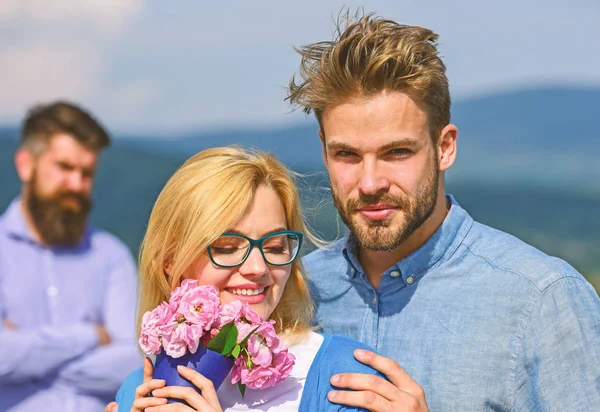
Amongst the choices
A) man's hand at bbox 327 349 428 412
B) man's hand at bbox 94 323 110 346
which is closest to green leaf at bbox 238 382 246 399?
man's hand at bbox 327 349 428 412

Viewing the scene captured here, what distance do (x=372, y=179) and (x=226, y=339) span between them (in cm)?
70

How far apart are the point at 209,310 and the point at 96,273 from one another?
2.79 m

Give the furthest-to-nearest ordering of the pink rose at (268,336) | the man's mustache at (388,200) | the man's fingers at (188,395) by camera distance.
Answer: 1. the man's mustache at (388,200)
2. the pink rose at (268,336)
3. the man's fingers at (188,395)

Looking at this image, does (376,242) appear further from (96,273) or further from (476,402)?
(96,273)

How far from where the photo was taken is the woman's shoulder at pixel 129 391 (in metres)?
2.47

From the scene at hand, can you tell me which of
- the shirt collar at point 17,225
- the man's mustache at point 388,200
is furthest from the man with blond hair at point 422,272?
the shirt collar at point 17,225

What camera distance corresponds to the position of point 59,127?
16.2ft

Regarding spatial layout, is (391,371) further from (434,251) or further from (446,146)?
(446,146)

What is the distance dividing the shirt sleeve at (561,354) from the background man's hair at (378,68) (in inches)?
25.9

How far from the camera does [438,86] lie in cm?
266

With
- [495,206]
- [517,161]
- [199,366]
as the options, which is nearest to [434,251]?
[199,366]

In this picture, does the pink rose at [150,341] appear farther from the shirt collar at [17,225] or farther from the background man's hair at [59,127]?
the background man's hair at [59,127]

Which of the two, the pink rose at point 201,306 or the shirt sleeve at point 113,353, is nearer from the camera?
the pink rose at point 201,306

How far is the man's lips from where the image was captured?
8.38 ft
